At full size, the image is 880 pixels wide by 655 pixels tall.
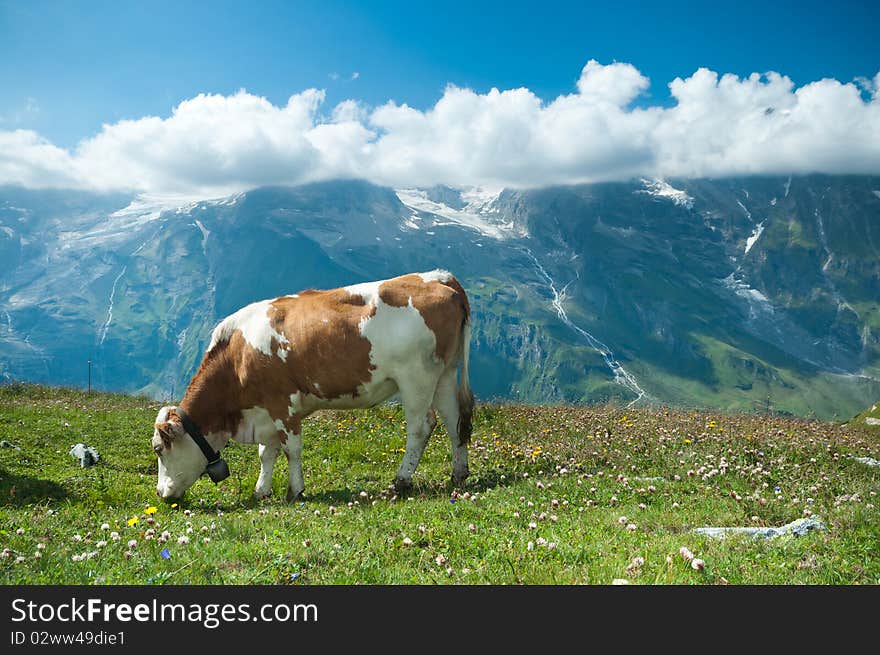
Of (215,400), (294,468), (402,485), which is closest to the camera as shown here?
(402,485)

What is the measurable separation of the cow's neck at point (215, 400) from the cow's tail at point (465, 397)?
13.3 ft

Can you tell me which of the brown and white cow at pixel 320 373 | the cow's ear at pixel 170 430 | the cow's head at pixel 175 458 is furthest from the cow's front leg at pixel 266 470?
the cow's ear at pixel 170 430

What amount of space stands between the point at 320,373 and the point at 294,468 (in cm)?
167

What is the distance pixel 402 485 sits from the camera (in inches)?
419

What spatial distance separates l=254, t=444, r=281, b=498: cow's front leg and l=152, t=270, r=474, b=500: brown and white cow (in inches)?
0.7

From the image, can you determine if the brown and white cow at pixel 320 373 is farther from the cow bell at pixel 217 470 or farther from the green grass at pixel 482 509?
the green grass at pixel 482 509

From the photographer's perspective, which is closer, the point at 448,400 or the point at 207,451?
the point at 207,451

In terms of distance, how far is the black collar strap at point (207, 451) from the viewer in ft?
37.2

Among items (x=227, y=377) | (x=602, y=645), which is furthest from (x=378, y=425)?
(x=602, y=645)

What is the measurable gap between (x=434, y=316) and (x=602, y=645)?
7.27 meters

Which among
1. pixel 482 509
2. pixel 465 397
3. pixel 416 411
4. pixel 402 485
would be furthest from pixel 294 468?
pixel 482 509

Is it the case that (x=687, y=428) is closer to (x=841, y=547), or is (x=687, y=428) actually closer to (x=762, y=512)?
(x=762, y=512)

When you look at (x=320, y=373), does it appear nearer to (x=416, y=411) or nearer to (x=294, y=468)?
(x=294, y=468)

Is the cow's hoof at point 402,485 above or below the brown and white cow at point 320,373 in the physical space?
below
